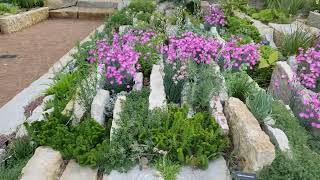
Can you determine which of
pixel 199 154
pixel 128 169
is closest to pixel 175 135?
pixel 199 154

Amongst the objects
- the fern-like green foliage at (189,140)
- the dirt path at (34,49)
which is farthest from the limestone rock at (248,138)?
A: the dirt path at (34,49)

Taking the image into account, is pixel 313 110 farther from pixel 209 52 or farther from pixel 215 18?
pixel 215 18

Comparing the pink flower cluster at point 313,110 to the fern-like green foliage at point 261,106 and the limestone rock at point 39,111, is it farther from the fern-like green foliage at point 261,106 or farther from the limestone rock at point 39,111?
the limestone rock at point 39,111

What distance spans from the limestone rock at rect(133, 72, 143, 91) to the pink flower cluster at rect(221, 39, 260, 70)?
881 millimetres

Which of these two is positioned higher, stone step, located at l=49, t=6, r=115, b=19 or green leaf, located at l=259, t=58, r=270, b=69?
green leaf, located at l=259, t=58, r=270, b=69

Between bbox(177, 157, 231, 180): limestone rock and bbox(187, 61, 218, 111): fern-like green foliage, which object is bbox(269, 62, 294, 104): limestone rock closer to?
bbox(187, 61, 218, 111): fern-like green foliage

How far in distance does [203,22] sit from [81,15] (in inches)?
179

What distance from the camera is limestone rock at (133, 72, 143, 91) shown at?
395 cm

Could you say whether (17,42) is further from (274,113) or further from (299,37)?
(274,113)

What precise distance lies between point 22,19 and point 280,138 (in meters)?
7.25

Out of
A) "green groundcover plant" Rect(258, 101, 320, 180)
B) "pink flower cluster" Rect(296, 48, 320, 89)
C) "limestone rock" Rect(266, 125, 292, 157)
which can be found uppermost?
"pink flower cluster" Rect(296, 48, 320, 89)

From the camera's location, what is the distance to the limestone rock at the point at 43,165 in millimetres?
2910

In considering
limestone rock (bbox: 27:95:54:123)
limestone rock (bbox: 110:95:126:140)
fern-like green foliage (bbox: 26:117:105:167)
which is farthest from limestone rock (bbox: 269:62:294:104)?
limestone rock (bbox: 27:95:54:123)

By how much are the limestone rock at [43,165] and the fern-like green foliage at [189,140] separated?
0.74 m
